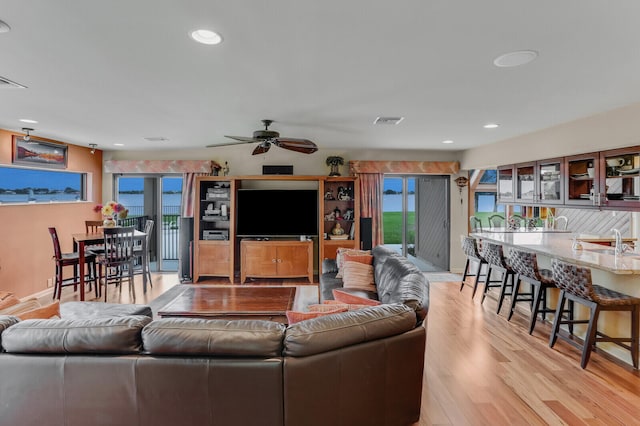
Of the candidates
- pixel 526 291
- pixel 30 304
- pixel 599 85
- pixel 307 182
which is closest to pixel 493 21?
pixel 599 85

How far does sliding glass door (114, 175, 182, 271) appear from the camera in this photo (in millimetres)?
6879

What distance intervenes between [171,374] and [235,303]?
1840mm

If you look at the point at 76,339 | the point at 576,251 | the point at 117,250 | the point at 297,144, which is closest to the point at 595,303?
the point at 576,251

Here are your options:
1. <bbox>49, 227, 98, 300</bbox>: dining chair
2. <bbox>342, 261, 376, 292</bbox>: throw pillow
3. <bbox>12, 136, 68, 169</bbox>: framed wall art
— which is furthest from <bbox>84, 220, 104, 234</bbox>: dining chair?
<bbox>342, 261, 376, 292</bbox>: throw pillow

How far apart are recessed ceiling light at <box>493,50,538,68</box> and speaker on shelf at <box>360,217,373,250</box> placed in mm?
4084

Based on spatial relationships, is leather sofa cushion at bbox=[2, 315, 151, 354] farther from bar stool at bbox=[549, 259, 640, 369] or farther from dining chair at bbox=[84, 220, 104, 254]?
dining chair at bbox=[84, 220, 104, 254]

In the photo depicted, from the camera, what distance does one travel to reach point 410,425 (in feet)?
7.35

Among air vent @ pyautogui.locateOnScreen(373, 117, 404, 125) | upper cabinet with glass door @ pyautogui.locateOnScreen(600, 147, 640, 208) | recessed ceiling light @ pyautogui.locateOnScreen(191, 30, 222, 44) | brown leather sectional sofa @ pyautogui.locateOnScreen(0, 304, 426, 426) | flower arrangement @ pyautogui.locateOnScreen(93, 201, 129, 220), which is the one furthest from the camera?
flower arrangement @ pyautogui.locateOnScreen(93, 201, 129, 220)

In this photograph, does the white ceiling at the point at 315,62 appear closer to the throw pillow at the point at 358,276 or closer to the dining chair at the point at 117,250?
the dining chair at the point at 117,250

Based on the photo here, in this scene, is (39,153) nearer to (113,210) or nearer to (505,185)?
(113,210)

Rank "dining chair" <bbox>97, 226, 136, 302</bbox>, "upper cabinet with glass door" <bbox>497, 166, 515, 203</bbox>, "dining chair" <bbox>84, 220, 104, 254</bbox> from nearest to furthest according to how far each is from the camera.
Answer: "dining chair" <bbox>97, 226, 136, 302</bbox>, "dining chair" <bbox>84, 220, 104, 254</bbox>, "upper cabinet with glass door" <bbox>497, 166, 515, 203</bbox>

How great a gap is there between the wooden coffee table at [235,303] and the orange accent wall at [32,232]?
287 cm

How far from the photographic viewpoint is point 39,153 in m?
5.35

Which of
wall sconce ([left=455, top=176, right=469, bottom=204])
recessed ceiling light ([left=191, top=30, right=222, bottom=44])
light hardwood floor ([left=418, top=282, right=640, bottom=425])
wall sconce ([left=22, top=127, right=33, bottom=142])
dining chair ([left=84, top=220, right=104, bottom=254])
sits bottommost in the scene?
light hardwood floor ([left=418, top=282, right=640, bottom=425])
